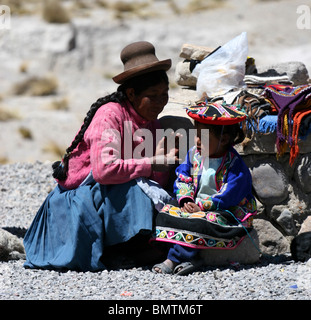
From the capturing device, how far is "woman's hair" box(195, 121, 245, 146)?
4.38 meters

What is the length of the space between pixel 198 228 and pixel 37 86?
13256 mm

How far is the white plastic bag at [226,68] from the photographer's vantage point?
536cm

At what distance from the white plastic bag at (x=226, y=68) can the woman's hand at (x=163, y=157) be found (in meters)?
0.97

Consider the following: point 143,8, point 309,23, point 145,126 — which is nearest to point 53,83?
point 143,8

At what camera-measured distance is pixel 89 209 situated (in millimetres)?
→ 4535

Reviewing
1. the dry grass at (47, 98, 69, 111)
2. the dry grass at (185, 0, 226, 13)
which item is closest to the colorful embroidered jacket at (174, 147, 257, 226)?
the dry grass at (47, 98, 69, 111)

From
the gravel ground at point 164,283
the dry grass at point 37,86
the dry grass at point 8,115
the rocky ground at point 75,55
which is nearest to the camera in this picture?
the gravel ground at point 164,283

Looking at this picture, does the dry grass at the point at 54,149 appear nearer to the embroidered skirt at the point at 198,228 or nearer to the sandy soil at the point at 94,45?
the sandy soil at the point at 94,45

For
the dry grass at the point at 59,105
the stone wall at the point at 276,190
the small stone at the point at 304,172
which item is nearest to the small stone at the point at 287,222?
the stone wall at the point at 276,190

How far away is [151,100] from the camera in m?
4.54

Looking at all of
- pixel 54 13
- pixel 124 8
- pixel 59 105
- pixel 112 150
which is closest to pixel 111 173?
pixel 112 150

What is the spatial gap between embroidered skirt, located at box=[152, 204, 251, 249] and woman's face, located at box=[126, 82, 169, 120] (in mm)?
695
